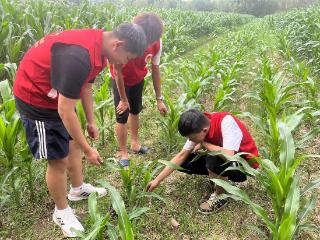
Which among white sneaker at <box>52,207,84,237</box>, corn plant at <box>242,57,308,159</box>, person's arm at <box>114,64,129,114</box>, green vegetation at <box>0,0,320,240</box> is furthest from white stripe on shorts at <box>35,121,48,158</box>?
corn plant at <box>242,57,308,159</box>

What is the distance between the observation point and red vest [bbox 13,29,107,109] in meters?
1.92

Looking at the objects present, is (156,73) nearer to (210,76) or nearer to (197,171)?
(197,171)

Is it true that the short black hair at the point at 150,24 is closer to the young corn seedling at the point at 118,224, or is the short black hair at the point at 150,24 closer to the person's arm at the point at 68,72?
the person's arm at the point at 68,72

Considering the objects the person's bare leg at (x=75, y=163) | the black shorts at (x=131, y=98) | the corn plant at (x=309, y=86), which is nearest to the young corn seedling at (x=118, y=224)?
the person's bare leg at (x=75, y=163)

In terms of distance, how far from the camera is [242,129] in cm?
275

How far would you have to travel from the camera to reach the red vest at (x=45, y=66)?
1.92m

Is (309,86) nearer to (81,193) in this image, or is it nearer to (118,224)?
(81,193)

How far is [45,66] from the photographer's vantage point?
2.01 meters

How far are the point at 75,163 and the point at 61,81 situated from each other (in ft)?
3.39

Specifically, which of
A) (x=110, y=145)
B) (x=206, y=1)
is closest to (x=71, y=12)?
(x=110, y=145)

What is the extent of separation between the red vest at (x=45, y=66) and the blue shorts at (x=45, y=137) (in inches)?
4.7

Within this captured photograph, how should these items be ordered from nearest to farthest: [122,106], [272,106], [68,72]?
1. [68,72]
2. [122,106]
3. [272,106]

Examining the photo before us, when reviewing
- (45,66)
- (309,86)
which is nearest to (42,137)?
(45,66)

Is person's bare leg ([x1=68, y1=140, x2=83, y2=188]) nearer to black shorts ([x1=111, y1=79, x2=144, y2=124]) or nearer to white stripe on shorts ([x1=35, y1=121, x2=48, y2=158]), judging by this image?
white stripe on shorts ([x1=35, y1=121, x2=48, y2=158])
